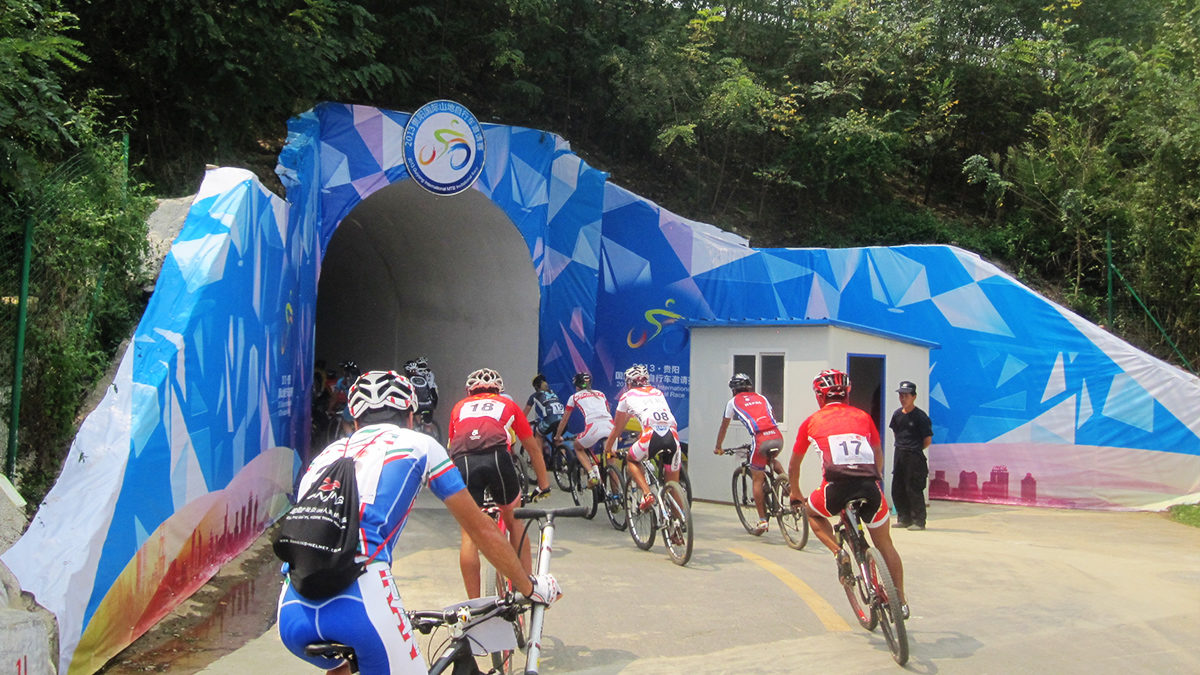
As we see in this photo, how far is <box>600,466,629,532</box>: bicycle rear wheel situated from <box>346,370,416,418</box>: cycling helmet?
6483 mm

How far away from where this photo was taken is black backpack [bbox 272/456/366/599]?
295 centimetres

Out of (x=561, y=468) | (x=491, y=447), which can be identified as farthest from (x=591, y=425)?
(x=491, y=447)

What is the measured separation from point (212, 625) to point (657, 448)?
4.24 m

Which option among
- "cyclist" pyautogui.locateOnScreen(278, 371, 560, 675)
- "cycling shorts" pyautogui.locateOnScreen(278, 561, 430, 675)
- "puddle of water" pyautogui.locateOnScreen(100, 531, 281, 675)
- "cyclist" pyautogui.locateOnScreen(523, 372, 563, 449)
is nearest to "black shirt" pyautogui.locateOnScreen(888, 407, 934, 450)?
"cyclist" pyautogui.locateOnScreen(523, 372, 563, 449)

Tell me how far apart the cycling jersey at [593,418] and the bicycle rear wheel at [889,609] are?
4606mm

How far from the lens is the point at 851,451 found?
6.11 meters

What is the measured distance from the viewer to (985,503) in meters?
13.7

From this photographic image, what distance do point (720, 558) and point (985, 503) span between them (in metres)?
6.58

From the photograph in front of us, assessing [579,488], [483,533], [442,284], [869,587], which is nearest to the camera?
[483,533]

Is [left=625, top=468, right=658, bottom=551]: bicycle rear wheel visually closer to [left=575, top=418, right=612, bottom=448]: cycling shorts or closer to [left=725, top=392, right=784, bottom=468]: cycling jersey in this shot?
[left=575, top=418, right=612, bottom=448]: cycling shorts

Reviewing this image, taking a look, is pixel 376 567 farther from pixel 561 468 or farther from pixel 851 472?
pixel 561 468

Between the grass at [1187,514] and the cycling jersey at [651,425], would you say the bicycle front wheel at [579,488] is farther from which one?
the grass at [1187,514]

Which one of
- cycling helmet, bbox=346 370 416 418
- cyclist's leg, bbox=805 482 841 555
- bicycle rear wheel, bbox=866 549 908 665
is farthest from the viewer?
cyclist's leg, bbox=805 482 841 555

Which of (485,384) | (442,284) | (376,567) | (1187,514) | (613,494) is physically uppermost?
→ (442,284)
